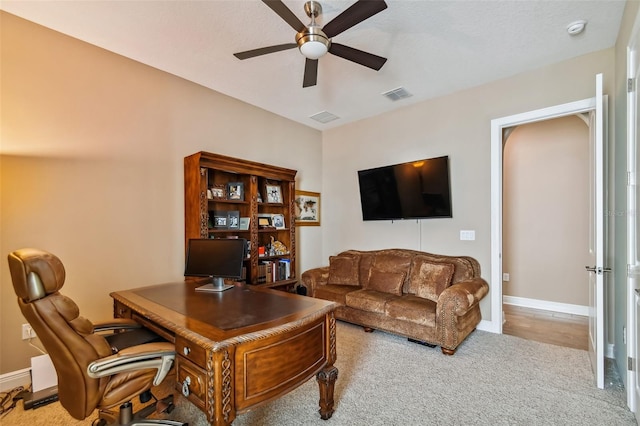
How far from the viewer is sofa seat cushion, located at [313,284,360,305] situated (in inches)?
145

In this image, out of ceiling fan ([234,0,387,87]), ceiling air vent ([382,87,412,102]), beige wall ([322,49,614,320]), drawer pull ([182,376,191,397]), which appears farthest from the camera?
ceiling air vent ([382,87,412,102])

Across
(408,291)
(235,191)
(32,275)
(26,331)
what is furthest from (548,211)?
(26,331)

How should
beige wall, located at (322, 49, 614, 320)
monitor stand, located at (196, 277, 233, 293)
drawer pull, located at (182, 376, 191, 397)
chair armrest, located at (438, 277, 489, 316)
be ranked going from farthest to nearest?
1. beige wall, located at (322, 49, 614, 320)
2. chair armrest, located at (438, 277, 489, 316)
3. monitor stand, located at (196, 277, 233, 293)
4. drawer pull, located at (182, 376, 191, 397)

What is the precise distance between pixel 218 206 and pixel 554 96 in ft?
13.1

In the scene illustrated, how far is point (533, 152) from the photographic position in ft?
14.7

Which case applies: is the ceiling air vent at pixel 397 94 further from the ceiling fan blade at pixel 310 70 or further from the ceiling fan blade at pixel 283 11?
the ceiling fan blade at pixel 283 11

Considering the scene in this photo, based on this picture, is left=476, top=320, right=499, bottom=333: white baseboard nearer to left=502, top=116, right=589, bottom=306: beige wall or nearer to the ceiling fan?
left=502, top=116, right=589, bottom=306: beige wall

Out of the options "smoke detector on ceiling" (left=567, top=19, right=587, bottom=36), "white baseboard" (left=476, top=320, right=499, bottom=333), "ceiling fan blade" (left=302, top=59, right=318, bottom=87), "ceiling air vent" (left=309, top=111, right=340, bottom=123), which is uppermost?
"smoke detector on ceiling" (left=567, top=19, right=587, bottom=36)

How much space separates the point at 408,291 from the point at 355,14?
2993 mm

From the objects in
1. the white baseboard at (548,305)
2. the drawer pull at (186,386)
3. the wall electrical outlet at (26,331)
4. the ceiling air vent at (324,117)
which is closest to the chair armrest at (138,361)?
the drawer pull at (186,386)

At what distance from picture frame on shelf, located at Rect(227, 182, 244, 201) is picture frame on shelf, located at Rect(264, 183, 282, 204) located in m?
0.47

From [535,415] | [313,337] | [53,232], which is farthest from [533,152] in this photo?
[53,232]

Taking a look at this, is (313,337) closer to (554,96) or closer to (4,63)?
(4,63)

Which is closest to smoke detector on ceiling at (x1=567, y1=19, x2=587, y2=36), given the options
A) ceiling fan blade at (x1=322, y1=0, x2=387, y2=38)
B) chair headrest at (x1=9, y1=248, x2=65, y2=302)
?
ceiling fan blade at (x1=322, y1=0, x2=387, y2=38)
